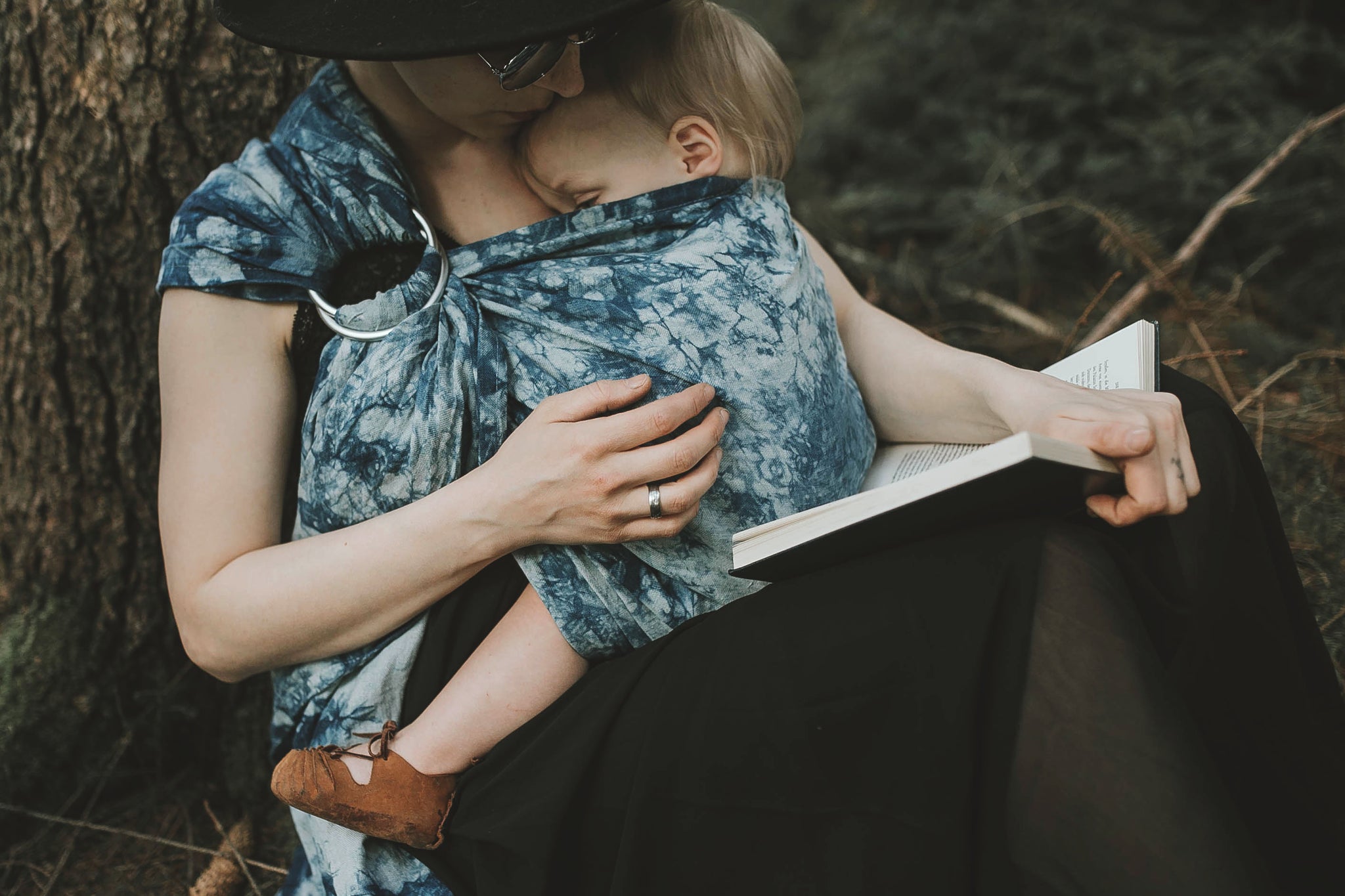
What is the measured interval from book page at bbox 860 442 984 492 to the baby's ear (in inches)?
21.9

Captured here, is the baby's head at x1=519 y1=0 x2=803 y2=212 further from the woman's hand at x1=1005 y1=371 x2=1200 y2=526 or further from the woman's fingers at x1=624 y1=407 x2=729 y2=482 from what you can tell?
the woman's hand at x1=1005 y1=371 x2=1200 y2=526

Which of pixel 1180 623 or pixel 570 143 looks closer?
pixel 1180 623

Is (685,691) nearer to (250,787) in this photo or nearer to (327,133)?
(327,133)

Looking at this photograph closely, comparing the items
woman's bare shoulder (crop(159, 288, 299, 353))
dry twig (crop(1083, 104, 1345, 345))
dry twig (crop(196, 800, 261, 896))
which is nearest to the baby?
woman's bare shoulder (crop(159, 288, 299, 353))

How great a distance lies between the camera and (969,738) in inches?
42.8

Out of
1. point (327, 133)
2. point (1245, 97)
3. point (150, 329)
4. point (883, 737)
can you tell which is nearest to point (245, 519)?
point (327, 133)

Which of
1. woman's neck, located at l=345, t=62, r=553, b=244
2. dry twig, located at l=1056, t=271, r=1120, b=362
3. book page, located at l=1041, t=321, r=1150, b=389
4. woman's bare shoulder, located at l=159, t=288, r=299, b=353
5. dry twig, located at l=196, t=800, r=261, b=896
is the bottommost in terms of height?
dry twig, located at l=196, t=800, r=261, b=896

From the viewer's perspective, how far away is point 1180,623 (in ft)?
3.88

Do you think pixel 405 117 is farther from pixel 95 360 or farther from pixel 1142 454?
pixel 1142 454

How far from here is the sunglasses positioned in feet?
3.99

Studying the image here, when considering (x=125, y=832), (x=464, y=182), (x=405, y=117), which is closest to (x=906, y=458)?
(x=464, y=182)

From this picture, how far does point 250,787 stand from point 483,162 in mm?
1384

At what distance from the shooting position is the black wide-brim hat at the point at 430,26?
1.08 metres

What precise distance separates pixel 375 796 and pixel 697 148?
1056 mm
